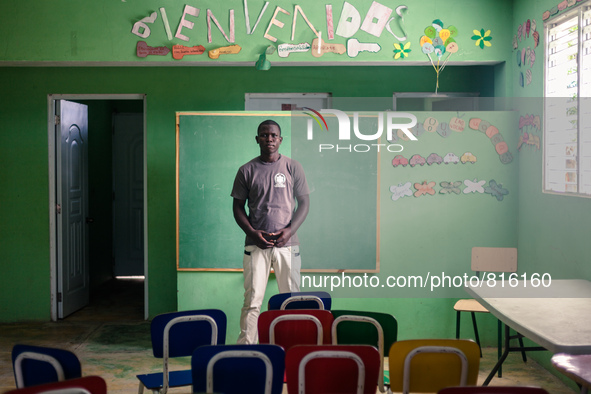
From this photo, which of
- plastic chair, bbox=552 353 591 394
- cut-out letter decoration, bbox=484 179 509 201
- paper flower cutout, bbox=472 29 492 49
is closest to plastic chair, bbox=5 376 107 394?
plastic chair, bbox=552 353 591 394

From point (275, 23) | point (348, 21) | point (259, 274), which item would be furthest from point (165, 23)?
point (259, 274)

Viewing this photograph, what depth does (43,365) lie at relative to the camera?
8.48 feet

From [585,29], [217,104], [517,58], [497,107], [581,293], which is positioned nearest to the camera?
[581,293]

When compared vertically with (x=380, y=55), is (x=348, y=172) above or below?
below

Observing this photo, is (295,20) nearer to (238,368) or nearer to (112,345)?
(112,345)

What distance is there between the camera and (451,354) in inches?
105

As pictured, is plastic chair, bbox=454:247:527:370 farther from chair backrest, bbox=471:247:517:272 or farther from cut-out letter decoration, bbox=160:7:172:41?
cut-out letter decoration, bbox=160:7:172:41

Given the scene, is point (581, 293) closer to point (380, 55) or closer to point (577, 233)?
point (577, 233)

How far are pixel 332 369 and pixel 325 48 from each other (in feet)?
11.9

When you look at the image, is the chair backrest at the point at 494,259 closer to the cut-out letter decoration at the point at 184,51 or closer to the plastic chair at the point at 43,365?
the cut-out letter decoration at the point at 184,51

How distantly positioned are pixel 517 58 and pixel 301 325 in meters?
3.49

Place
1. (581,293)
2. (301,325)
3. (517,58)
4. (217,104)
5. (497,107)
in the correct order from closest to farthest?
(301,325), (581,293), (517,58), (497,107), (217,104)

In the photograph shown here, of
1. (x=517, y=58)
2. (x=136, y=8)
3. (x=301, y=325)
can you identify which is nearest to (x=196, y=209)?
(x=136, y=8)

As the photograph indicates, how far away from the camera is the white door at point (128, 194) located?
28.4 ft
